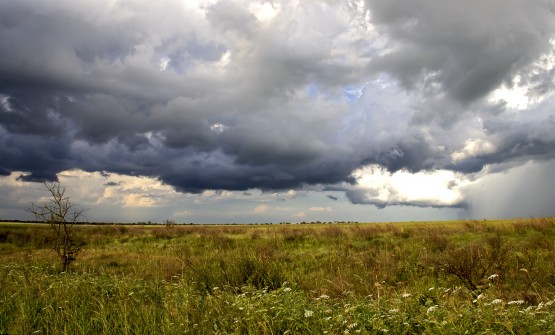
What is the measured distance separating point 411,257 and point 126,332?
12.1 metres

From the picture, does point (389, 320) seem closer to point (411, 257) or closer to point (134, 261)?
point (411, 257)

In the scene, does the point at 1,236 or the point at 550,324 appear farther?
the point at 1,236

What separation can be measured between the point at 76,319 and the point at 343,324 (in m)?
4.67

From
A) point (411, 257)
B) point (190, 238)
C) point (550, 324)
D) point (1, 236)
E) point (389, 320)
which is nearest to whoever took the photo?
point (550, 324)

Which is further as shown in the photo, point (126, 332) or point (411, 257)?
point (411, 257)

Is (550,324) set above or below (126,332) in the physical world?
above

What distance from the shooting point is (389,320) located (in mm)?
4980

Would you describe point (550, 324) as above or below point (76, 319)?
above

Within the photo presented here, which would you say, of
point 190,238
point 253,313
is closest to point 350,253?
point 253,313

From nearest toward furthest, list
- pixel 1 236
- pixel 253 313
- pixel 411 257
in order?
pixel 253 313, pixel 411 257, pixel 1 236

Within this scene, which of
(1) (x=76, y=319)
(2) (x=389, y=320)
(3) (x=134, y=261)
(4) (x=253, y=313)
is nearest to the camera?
(2) (x=389, y=320)

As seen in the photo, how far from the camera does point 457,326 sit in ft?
15.0

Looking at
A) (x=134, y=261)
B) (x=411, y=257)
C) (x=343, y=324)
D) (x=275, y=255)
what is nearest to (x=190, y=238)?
(x=134, y=261)

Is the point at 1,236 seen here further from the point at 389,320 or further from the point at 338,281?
the point at 389,320
